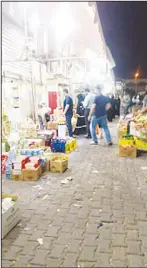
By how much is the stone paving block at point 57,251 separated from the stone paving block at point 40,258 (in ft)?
0.22

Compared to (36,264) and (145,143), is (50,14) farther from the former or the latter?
(36,264)

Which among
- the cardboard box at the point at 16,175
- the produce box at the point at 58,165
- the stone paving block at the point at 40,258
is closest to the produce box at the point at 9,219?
the stone paving block at the point at 40,258

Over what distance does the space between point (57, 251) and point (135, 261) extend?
808 mm

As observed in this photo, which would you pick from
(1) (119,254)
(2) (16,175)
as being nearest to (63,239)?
(1) (119,254)

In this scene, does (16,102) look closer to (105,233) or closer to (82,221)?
(82,221)

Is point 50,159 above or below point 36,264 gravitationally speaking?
above

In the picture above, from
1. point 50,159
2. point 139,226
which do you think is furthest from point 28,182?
point 139,226

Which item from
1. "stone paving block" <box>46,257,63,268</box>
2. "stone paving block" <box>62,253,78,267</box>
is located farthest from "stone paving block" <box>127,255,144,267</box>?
"stone paving block" <box>46,257,63,268</box>

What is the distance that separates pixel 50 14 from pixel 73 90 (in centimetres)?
663

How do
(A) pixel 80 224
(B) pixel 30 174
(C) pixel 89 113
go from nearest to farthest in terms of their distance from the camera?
(A) pixel 80 224
(B) pixel 30 174
(C) pixel 89 113

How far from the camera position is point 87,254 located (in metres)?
2.90

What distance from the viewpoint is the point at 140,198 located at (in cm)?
438

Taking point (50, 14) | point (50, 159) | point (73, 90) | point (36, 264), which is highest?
point (50, 14)

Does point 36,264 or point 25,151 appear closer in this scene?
point 36,264
